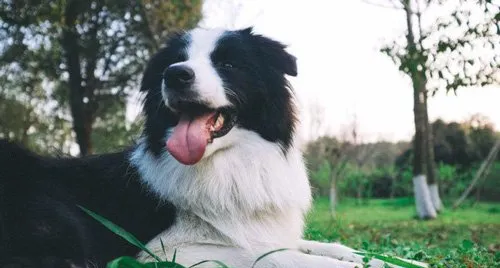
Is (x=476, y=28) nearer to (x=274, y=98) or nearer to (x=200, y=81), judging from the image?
(x=274, y=98)

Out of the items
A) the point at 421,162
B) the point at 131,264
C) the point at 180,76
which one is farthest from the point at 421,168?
the point at 131,264

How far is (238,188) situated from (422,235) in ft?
26.2

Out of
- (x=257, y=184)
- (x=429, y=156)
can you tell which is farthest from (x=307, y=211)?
(x=429, y=156)

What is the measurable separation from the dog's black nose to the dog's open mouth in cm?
20

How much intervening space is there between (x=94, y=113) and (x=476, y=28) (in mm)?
14756

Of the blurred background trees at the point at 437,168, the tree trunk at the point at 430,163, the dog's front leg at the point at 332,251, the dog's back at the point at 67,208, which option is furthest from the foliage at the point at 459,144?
the dog's back at the point at 67,208

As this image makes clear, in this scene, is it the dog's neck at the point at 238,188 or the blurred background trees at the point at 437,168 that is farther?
the blurred background trees at the point at 437,168

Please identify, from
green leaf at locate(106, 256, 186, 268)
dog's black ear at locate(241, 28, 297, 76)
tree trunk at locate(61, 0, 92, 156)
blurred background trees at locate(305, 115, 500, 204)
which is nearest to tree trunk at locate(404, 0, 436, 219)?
blurred background trees at locate(305, 115, 500, 204)

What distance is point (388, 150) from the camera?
92.7 feet

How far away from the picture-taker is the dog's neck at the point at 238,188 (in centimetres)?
359

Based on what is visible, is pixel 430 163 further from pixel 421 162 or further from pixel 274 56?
pixel 274 56

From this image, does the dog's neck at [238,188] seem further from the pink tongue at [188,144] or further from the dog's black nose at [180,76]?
the dog's black nose at [180,76]

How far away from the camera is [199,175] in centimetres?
367

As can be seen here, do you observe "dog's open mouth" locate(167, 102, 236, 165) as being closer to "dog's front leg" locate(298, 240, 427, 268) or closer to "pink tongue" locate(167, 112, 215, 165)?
"pink tongue" locate(167, 112, 215, 165)
